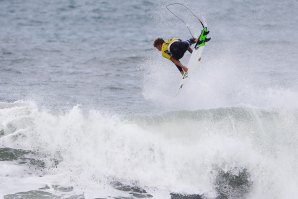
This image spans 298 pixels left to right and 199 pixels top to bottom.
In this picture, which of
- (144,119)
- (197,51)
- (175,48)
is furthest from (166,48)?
(144,119)

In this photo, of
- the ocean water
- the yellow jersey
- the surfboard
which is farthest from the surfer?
the ocean water

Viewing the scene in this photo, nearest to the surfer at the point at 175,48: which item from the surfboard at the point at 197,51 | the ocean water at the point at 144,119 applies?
the surfboard at the point at 197,51

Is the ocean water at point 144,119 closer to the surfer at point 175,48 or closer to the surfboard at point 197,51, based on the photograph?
the surfboard at point 197,51

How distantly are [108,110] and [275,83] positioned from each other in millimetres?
5734

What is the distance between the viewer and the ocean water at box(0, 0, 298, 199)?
12.2m

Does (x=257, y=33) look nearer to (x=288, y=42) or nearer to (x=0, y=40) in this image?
(x=288, y=42)

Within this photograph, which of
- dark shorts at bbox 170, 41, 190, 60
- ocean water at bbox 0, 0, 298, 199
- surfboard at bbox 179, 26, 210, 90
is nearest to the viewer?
ocean water at bbox 0, 0, 298, 199

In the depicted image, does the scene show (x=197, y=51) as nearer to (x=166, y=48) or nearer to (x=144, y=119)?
(x=166, y=48)

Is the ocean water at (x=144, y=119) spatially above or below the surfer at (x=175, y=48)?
below

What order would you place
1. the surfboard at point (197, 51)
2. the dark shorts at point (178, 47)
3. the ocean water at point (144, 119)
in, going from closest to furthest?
the ocean water at point (144, 119), the dark shorts at point (178, 47), the surfboard at point (197, 51)

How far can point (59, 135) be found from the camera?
13.3 metres

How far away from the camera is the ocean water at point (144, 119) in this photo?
A: 40.0 ft

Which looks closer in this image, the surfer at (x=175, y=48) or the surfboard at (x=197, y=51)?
the surfer at (x=175, y=48)

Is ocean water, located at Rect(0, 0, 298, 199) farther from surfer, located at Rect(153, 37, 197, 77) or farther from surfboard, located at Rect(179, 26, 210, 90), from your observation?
surfer, located at Rect(153, 37, 197, 77)
